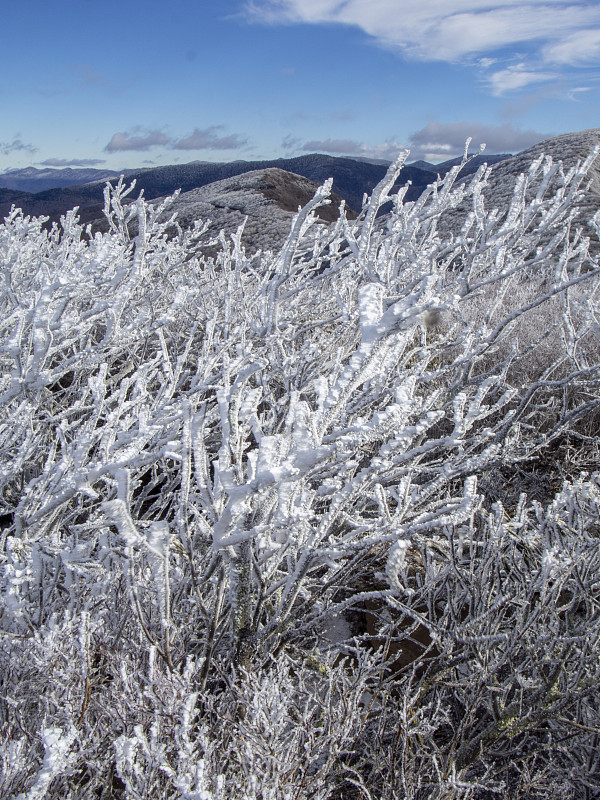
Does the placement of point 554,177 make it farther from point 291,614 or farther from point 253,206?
point 291,614

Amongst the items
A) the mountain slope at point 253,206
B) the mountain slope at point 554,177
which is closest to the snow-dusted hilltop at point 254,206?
the mountain slope at point 253,206

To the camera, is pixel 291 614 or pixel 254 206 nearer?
pixel 291 614

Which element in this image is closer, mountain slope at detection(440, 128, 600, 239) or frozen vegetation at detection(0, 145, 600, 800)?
frozen vegetation at detection(0, 145, 600, 800)

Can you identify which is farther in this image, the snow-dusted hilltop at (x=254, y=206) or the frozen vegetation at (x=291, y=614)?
the snow-dusted hilltop at (x=254, y=206)

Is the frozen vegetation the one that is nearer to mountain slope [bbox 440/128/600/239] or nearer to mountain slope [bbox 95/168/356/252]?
mountain slope [bbox 95/168/356/252]

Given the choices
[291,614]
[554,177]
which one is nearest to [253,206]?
[554,177]

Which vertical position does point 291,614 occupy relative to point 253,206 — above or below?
below

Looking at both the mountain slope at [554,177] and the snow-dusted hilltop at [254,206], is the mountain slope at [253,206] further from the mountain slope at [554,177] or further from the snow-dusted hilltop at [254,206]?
the mountain slope at [554,177]

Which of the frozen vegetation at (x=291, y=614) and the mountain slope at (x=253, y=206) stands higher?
the mountain slope at (x=253, y=206)

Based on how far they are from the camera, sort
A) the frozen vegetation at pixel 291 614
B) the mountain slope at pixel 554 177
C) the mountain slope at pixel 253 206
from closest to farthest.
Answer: the frozen vegetation at pixel 291 614, the mountain slope at pixel 253 206, the mountain slope at pixel 554 177

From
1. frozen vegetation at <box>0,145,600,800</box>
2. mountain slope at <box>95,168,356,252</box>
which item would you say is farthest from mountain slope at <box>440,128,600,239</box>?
frozen vegetation at <box>0,145,600,800</box>

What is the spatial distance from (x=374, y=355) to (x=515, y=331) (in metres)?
4.69

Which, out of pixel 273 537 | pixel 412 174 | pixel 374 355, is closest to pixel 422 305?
pixel 374 355

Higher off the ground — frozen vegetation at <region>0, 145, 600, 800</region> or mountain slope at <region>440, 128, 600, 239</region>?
mountain slope at <region>440, 128, 600, 239</region>
